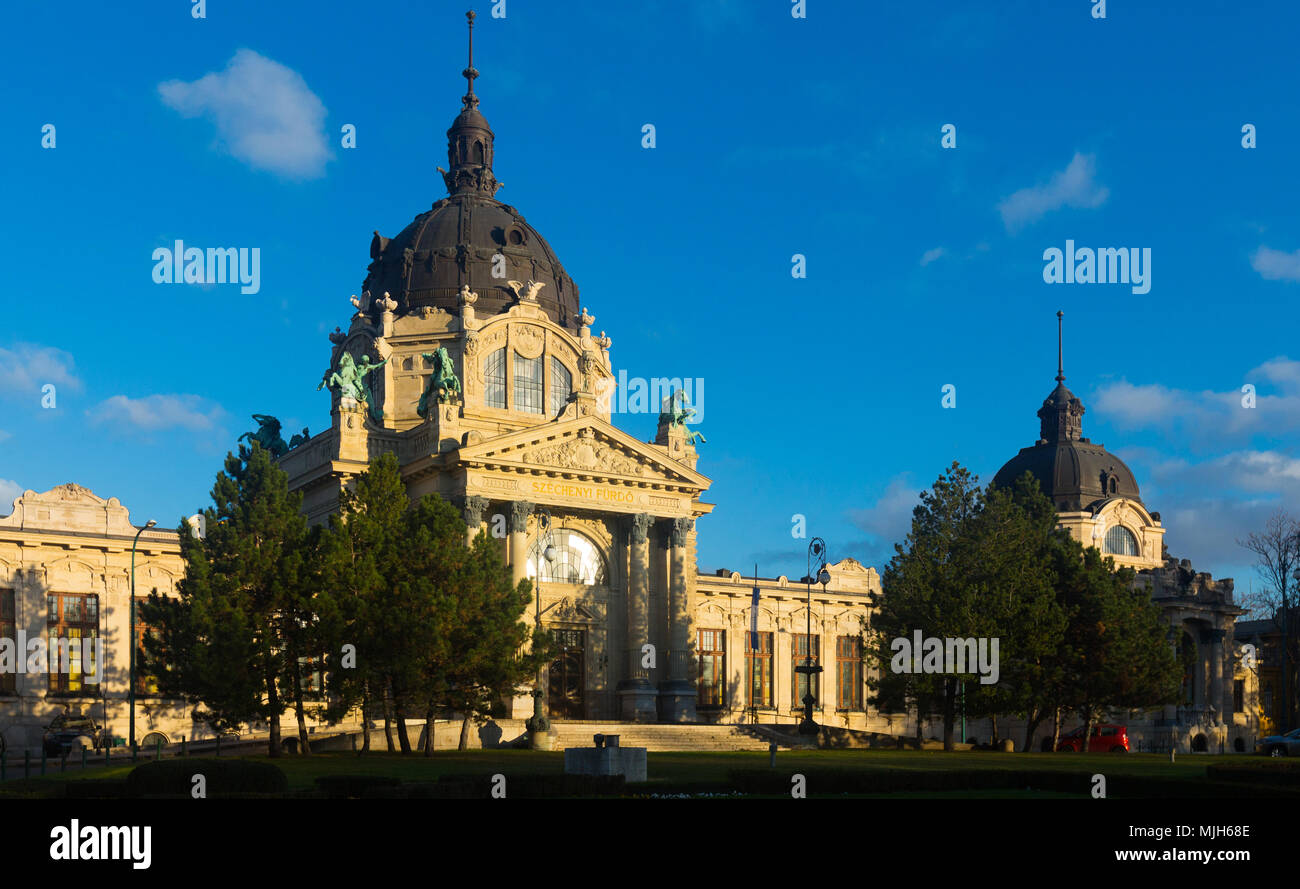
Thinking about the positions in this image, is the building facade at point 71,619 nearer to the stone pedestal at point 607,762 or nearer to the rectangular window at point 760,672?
the rectangular window at point 760,672

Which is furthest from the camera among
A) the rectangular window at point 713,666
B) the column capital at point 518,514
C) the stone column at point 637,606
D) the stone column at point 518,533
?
the rectangular window at point 713,666

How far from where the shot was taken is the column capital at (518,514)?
209ft

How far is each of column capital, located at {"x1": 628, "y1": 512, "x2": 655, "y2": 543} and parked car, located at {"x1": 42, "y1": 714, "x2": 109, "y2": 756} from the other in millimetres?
25292

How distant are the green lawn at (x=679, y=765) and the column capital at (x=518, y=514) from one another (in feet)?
45.4

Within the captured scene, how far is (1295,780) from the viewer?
111ft

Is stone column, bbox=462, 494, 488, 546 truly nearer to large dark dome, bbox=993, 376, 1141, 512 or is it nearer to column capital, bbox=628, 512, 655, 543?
column capital, bbox=628, 512, 655, 543

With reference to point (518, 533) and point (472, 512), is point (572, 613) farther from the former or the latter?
point (472, 512)

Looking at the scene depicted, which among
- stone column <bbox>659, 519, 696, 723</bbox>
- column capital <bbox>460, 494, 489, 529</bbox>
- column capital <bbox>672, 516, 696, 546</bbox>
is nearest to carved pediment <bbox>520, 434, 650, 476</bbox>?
column capital <bbox>672, 516, 696, 546</bbox>

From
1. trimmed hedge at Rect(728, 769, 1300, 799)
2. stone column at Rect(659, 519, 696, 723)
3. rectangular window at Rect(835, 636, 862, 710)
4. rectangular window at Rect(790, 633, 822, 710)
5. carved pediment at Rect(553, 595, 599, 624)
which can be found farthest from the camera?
rectangular window at Rect(835, 636, 862, 710)

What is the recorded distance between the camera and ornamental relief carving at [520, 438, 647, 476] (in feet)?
214

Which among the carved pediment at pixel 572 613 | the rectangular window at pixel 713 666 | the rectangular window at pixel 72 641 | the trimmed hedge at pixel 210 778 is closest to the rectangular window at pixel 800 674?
the rectangular window at pixel 713 666

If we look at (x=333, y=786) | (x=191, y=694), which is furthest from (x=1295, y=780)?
(x=191, y=694)
